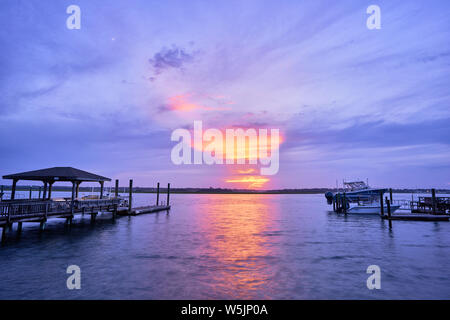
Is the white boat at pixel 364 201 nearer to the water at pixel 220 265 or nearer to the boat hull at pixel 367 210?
the boat hull at pixel 367 210

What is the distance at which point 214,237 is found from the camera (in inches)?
1001

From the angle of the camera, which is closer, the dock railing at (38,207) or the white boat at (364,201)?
the dock railing at (38,207)

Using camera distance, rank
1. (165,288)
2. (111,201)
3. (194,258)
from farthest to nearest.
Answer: (111,201), (194,258), (165,288)

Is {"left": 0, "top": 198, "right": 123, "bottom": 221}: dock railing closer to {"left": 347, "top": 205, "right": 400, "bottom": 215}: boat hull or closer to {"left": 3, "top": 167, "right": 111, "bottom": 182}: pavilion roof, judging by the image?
{"left": 3, "top": 167, "right": 111, "bottom": 182}: pavilion roof

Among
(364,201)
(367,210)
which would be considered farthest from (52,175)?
(364,201)

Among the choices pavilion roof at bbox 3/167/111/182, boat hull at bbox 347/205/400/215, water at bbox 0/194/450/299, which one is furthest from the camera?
boat hull at bbox 347/205/400/215

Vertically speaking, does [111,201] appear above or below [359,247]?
above

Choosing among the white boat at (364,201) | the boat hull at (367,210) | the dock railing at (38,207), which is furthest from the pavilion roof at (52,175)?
the boat hull at (367,210)

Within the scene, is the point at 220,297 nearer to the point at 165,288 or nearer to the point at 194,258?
the point at 165,288

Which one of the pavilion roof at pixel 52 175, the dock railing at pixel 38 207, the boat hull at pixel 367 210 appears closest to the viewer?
the dock railing at pixel 38 207

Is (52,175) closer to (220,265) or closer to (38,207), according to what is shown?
(38,207)

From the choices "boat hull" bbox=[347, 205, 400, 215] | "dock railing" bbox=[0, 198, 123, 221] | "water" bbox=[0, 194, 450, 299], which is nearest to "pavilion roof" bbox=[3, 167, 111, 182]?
"dock railing" bbox=[0, 198, 123, 221]
